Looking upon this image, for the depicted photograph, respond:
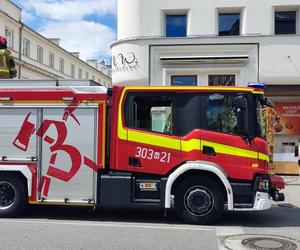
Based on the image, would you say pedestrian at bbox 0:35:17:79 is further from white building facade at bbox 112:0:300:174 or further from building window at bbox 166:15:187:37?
building window at bbox 166:15:187:37

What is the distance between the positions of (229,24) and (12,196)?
14.2 meters

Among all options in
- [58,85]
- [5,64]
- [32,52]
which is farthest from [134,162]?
[32,52]

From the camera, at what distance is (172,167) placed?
9453 millimetres

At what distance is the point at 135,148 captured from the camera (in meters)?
9.56

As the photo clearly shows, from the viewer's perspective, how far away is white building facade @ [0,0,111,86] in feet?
163

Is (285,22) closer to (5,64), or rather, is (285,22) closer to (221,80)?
(221,80)

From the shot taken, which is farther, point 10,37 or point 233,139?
point 10,37

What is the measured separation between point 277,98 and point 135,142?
12.2 meters

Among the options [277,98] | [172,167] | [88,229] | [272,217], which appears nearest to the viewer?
[88,229]

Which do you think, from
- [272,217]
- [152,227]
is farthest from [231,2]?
[152,227]

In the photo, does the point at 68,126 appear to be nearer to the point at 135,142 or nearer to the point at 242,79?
the point at 135,142

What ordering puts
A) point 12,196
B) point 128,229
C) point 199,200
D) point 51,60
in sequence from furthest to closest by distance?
point 51,60, point 12,196, point 199,200, point 128,229

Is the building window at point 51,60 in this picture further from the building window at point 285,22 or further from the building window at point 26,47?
the building window at point 285,22

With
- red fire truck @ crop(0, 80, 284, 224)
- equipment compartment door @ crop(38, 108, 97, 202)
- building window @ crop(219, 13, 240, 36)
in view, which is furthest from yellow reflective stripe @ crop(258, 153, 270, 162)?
building window @ crop(219, 13, 240, 36)
